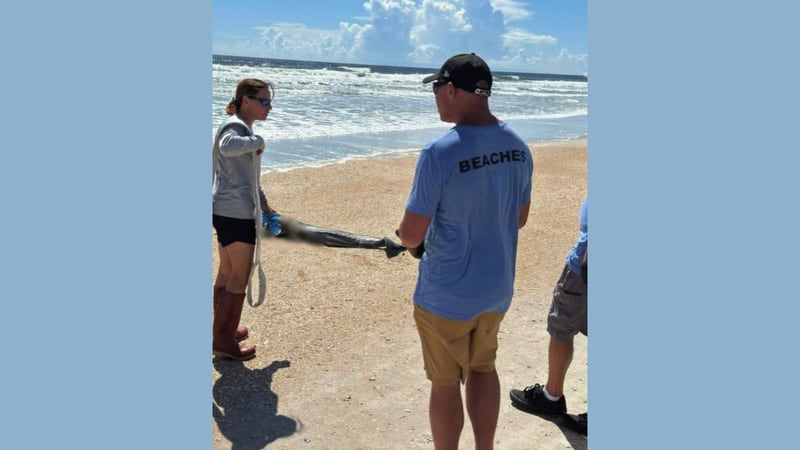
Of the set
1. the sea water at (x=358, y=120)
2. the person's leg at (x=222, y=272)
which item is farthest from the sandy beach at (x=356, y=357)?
the sea water at (x=358, y=120)

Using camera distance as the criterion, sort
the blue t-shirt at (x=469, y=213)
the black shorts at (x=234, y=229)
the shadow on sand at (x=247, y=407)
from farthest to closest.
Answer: the black shorts at (x=234, y=229)
the shadow on sand at (x=247, y=407)
the blue t-shirt at (x=469, y=213)

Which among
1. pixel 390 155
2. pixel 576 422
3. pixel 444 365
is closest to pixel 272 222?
pixel 444 365

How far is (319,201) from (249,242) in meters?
4.76

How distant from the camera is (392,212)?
7742 millimetres

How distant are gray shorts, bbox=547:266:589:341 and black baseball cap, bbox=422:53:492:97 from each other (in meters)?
1.14

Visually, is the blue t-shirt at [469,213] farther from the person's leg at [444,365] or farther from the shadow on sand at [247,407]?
the shadow on sand at [247,407]

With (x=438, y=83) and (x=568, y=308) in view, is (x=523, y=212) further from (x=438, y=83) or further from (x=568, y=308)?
(x=568, y=308)

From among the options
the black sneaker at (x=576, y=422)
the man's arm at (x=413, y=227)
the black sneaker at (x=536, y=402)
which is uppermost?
the man's arm at (x=413, y=227)

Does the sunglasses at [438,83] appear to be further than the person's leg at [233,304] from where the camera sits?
No

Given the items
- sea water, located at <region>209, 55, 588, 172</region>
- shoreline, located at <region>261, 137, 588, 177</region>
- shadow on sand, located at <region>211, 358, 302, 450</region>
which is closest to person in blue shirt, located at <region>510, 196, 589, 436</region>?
shadow on sand, located at <region>211, 358, 302, 450</region>

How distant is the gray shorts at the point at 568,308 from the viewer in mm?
2961

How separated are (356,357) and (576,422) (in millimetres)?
1318

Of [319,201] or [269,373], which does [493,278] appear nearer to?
[269,373]

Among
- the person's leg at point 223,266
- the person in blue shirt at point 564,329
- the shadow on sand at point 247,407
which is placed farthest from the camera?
the person's leg at point 223,266
